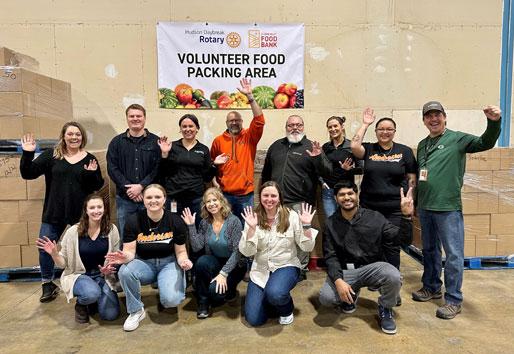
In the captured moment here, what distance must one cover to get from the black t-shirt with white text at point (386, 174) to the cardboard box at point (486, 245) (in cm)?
143

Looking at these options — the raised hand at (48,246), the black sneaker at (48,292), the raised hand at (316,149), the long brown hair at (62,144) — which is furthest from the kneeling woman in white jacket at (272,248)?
the black sneaker at (48,292)

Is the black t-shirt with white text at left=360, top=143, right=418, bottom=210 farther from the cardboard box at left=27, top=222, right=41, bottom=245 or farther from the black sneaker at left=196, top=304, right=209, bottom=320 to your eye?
the cardboard box at left=27, top=222, right=41, bottom=245

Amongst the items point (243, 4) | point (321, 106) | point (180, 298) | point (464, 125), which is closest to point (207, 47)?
point (243, 4)

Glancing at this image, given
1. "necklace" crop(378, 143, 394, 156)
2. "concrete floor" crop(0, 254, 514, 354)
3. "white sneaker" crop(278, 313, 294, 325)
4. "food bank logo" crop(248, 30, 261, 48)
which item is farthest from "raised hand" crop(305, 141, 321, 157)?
"food bank logo" crop(248, 30, 261, 48)

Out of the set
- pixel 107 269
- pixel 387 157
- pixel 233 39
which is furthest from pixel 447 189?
pixel 233 39

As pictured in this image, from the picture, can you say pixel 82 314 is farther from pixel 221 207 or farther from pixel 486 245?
pixel 486 245

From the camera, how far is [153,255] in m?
2.95

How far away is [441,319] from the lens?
2.87 metres

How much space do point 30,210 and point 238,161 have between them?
2.15 meters

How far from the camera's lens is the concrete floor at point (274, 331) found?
98.2 inches

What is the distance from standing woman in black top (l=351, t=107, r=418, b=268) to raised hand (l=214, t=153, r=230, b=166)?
122 cm

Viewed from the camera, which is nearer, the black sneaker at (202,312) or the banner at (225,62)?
the black sneaker at (202,312)

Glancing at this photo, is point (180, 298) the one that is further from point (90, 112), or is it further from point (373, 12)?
point (373, 12)

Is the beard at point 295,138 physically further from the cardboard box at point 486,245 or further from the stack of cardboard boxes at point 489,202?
the cardboard box at point 486,245
